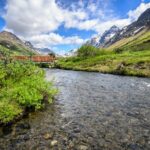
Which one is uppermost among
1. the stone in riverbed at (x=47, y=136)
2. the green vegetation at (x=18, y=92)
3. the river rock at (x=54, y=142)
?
the green vegetation at (x=18, y=92)

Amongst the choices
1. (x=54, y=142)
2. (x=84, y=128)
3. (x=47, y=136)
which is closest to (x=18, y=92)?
(x=47, y=136)

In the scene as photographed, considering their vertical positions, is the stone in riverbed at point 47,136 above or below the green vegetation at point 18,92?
below

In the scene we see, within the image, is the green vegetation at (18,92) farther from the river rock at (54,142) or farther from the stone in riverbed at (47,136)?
the river rock at (54,142)

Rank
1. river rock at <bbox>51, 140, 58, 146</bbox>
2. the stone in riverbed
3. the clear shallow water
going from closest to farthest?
the clear shallow water
river rock at <bbox>51, 140, 58, 146</bbox>
the stone in riverbed

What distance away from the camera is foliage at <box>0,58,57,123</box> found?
2384cm

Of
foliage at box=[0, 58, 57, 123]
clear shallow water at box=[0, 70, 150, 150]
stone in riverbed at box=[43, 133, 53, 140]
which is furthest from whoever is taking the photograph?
foliage at box=[0, 58, 57, 123]

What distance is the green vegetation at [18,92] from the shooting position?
2385 cm

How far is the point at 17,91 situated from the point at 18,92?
0.53ft

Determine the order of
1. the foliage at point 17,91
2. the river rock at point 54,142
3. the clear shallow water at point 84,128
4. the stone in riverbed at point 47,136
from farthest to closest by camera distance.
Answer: the foliage at point 17,91
the stone in riverbed at point 47,136
the river rock at point 54,142
the clear shallow water at point 84,128

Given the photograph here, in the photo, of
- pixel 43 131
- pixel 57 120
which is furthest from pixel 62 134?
pixel 57 120

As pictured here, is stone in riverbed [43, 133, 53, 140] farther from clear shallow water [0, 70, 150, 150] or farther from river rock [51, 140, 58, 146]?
river rock [51, 140, 58, 146]

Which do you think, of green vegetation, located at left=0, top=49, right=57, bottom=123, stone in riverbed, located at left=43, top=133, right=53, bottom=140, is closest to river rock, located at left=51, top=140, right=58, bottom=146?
stone in riverbed, located at left=43, top=133, right=53, bottom=140

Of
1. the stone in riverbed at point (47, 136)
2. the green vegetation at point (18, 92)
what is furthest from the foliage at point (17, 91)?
the stone in riverbed at point (47, 136)

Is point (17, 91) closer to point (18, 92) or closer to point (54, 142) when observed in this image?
point (18, 92)
